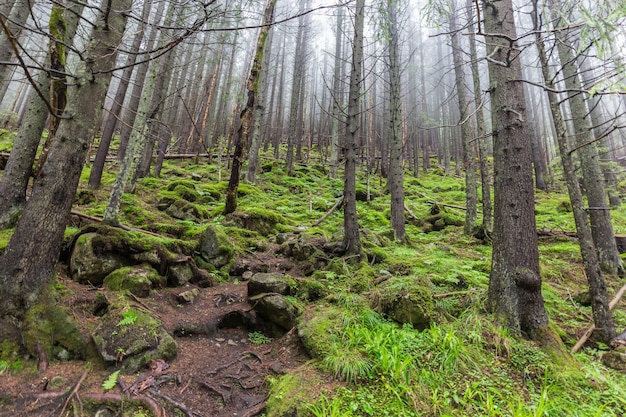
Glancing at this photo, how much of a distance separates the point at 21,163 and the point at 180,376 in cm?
386

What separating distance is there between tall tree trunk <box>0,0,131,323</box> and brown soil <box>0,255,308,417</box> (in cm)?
50

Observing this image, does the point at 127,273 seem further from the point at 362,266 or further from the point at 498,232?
the point at 498,232

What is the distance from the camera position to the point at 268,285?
444cm

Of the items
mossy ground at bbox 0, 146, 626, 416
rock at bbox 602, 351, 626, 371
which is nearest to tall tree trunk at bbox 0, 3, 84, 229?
mossy ground at bbox 0, 146, 626, 416

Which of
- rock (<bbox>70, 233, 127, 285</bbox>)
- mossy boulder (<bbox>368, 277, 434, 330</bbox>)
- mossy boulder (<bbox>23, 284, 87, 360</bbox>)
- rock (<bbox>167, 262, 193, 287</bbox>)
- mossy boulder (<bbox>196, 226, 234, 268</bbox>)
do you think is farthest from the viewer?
mossy boulder (<bbox>196, 226, 234, 268</bbox>)

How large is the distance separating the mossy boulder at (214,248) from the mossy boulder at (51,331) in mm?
2525

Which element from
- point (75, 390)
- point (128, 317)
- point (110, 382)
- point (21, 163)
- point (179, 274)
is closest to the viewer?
point (75, 390)

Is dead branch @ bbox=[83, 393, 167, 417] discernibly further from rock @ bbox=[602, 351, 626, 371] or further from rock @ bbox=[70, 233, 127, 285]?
rock @ bbox=[602, 351, 626, 371]

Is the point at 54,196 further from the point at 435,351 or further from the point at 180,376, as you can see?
the point at 435,351

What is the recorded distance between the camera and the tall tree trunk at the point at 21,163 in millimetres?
4055

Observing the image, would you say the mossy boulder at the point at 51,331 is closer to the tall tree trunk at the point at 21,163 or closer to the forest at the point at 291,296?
the forest at the point at 291,296

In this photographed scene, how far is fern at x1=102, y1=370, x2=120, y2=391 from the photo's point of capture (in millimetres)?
2605

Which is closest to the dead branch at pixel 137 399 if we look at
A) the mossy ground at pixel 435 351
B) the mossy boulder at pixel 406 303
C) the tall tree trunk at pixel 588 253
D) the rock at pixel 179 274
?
the mossy ground at pixel 435 351

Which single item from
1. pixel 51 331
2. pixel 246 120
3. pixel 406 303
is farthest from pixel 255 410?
pixel 246 120
